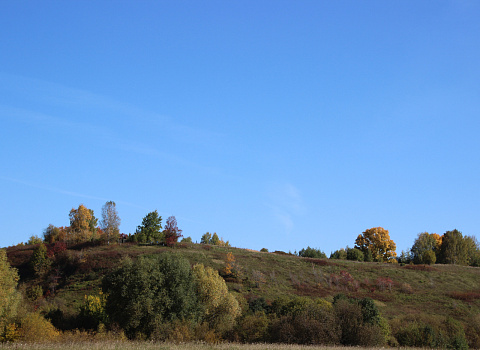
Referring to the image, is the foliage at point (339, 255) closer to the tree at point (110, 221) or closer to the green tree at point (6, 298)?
the tree at point (110, 221)

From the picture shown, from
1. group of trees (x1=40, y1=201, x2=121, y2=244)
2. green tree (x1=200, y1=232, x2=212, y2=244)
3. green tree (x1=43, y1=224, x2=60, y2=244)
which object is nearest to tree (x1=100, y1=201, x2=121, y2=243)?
group of trees (x1=40, y1=201, x2=121, y2=244)

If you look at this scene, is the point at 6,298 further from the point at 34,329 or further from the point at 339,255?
the point at 339,255

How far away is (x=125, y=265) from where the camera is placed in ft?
138

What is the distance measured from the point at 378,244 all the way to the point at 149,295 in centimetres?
9848

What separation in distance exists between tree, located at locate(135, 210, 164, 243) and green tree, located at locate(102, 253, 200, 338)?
145 ft

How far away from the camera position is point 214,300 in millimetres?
44781

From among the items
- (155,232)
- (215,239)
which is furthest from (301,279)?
(215,239)

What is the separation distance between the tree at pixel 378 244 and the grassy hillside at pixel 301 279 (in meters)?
31.1

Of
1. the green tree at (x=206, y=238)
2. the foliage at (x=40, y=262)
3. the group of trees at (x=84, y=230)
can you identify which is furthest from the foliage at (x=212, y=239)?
the foliage at (x=40, y=262)

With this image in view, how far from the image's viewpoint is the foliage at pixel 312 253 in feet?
368

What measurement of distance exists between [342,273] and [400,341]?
38144 mm

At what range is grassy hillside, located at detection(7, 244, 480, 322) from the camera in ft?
201

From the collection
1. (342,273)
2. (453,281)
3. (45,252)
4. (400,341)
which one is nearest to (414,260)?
(453,281)

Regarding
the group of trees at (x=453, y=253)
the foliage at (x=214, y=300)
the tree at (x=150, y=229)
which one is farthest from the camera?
the group of trees at (x=453, y=253)
